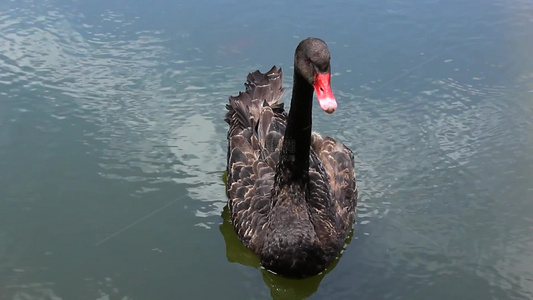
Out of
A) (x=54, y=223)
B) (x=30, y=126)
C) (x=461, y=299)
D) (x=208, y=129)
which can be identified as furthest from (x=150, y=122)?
(x=461, y=299)

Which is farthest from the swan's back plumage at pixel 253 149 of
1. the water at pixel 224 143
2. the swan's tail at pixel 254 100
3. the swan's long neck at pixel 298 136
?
the swan's long neck at pixel 298 136

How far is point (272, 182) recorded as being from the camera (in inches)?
202

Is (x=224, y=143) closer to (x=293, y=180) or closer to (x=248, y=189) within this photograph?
(x=248, y=189)

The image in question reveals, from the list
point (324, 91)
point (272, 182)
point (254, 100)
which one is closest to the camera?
point (324, 91)

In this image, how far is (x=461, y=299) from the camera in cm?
459

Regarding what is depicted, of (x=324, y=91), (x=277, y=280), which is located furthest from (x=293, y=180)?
(x=324, y=91)

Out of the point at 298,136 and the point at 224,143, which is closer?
the point at 298,136

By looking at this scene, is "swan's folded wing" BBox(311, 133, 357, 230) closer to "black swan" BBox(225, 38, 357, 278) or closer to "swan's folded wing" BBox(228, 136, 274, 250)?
"black swan" BBox(225, 38, 357, 278)

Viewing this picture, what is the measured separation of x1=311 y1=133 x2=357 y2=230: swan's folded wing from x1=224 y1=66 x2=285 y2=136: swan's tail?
504mm

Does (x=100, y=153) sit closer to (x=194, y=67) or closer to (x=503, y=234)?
(x=194, y=67)

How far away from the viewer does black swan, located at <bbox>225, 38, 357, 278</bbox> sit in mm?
4516

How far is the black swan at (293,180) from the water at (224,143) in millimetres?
181

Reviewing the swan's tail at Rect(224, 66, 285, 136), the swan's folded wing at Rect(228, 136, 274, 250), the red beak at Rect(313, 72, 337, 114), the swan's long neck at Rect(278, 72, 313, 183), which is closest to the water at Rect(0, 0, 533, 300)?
the swan's folded wing at Rect(228, 136, 274, 250)

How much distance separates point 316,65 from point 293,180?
3.33ft
